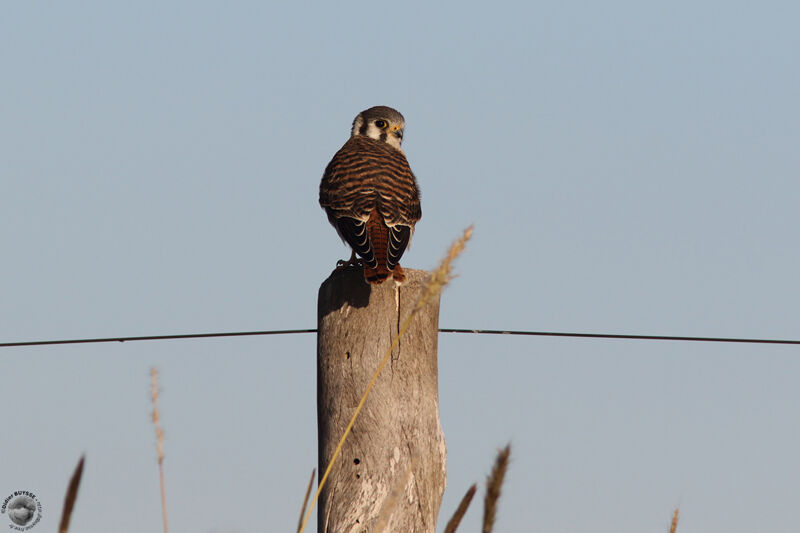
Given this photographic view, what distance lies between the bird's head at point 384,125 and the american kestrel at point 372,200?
86 centimetres

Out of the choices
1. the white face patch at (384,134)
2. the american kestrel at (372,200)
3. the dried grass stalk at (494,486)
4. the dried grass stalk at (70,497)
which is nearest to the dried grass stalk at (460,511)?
the dried grass stalk at (494,486)

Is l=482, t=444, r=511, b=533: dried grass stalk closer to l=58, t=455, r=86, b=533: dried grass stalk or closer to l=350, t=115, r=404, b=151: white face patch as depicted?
l=58, t=455, r=86, b=533: dried grass stalk

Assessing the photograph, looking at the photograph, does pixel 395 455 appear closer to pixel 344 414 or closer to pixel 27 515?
pixel 344 414

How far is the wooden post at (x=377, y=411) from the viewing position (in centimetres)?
411

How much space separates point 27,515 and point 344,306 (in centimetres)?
250

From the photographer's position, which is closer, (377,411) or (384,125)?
(377,411)

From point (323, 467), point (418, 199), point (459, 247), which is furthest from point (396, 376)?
point (418, 199)

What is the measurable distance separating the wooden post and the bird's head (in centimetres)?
398

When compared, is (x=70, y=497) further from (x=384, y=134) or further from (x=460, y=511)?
(x=384, y=134)

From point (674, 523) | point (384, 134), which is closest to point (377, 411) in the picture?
point (674, 523)

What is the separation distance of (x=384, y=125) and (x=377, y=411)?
181 inches

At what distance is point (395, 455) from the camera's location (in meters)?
4.10

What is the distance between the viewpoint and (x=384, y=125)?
27.6 feet

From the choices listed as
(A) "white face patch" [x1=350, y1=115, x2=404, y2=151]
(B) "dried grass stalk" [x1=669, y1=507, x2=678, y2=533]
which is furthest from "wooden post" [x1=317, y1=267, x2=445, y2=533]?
(A) "white face patch" [x1=350, y1=115, x2=404, y2=151]
